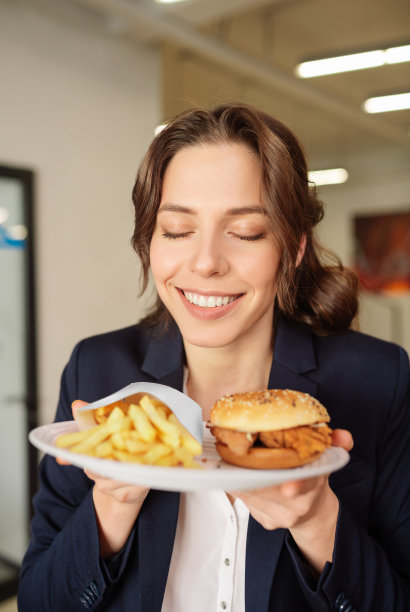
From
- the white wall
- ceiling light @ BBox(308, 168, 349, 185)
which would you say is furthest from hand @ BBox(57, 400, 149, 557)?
ceiling light @ BBox(308, 168, 349, 185)

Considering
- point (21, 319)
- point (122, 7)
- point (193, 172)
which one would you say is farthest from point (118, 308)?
point (193, 172)

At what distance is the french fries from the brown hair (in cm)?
56

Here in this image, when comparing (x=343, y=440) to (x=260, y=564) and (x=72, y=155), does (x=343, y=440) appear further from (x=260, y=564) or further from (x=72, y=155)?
(x=72, y=155)

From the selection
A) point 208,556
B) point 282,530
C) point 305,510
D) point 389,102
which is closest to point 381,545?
point 282,530

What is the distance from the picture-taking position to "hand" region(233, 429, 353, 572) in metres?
1.10

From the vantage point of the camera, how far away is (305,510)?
1.14 m

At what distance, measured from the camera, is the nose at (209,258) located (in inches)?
53.3

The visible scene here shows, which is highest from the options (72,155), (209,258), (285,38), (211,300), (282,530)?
(285,38)

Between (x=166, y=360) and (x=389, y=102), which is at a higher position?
(x=389, y=102)

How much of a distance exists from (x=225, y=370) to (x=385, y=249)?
12.3m

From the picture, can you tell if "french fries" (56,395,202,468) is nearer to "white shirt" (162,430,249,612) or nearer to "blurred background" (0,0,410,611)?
"white shirt" (162,430,249,612)

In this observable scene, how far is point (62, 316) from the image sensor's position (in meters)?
4.68

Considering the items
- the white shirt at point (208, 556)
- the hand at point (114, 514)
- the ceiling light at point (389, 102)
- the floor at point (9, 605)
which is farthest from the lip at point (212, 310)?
the ceiling light at point (389, 102)

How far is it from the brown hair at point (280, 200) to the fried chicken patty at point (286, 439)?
497 mm
